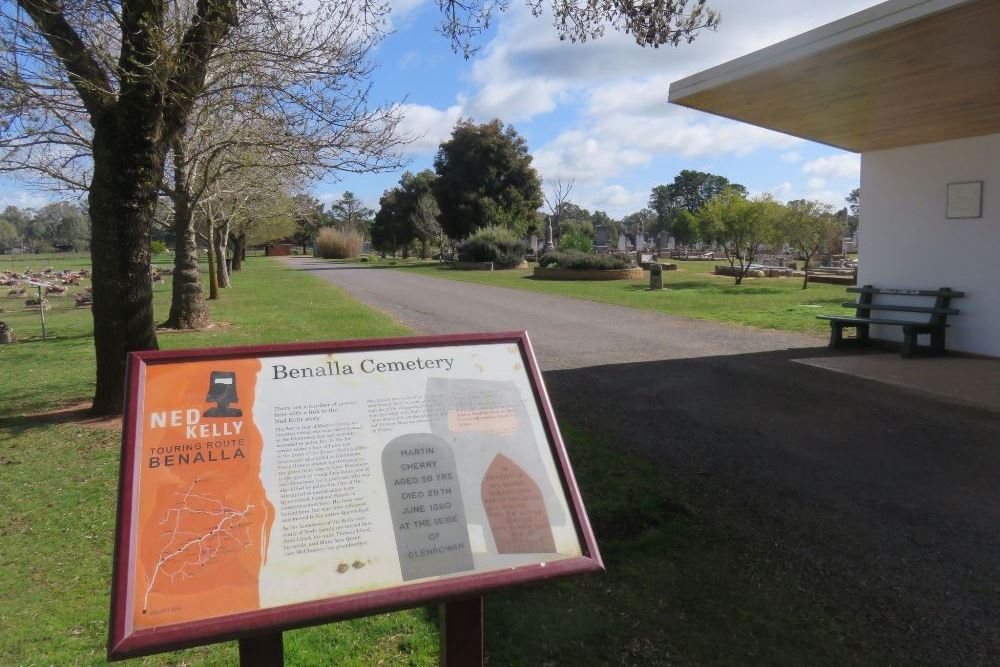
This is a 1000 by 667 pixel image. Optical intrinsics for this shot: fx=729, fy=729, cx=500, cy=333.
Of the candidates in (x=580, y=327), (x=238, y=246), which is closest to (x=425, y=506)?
(x=580, y=327)

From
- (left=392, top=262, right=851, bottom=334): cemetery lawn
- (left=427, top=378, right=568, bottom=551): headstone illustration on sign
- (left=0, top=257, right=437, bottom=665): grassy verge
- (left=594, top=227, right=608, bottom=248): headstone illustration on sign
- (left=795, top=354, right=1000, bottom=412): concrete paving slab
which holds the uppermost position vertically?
(left=594, top=227, right=608, bottom=248): headstone illustration on sign

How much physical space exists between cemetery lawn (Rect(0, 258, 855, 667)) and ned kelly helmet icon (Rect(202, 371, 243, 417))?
57.1 inches

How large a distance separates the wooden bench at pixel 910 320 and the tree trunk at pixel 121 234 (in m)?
9.61

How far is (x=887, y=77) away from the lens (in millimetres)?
7562

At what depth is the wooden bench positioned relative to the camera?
10.1 meters

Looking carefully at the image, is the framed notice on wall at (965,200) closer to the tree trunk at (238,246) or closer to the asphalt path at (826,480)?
the asphalt path at (826,480)

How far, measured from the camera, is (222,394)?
2357 mm

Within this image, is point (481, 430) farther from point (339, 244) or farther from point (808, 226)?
point (339, 244)

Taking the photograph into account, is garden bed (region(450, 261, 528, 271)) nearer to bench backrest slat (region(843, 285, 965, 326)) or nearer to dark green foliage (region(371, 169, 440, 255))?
dark green foliage (region(371, 169, 440, 255))

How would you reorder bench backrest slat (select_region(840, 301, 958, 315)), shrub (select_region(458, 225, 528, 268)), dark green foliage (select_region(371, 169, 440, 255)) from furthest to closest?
dark green foliage (select_region(371, 169, 440, 255))
shrub (select_region(458, 225, 528, 268))
bench backrest slat (select_region(840, 301, 958, 315))

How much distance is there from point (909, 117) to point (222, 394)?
970 cm

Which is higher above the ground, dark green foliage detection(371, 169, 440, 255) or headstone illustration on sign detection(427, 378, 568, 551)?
dark green foliage detection(371, 169, 440, 255)

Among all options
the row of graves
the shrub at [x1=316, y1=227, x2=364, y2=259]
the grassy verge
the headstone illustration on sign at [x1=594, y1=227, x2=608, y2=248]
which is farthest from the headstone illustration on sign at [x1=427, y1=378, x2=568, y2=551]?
the headstone illustration on sign at [x1=594, y1=227, x2=608, y2=248]

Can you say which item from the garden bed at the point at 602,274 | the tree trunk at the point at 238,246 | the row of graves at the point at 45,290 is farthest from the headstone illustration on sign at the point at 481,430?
the tree trunk at the point at 238,246
